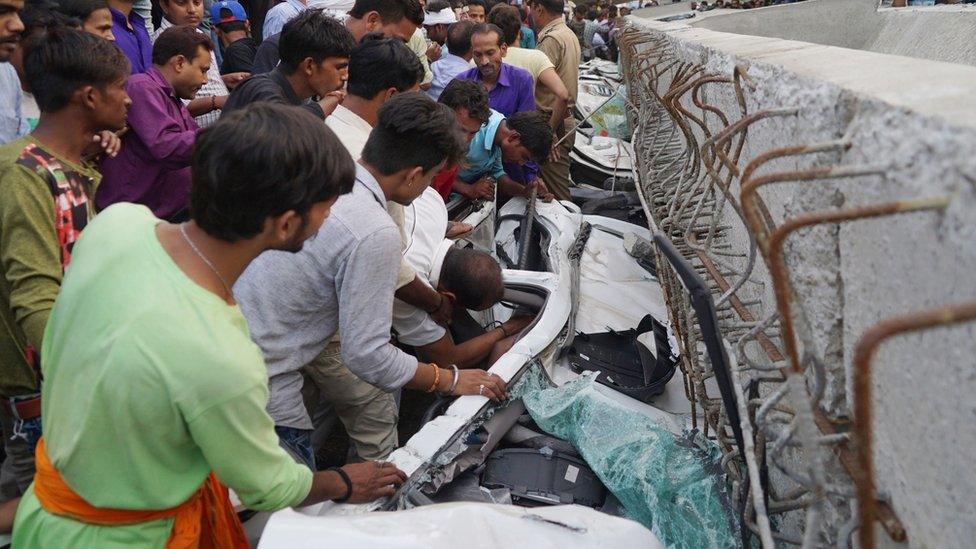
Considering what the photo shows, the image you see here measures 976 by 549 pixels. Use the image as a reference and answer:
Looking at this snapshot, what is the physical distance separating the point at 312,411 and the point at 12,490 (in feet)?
3.41

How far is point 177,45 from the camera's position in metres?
3.25

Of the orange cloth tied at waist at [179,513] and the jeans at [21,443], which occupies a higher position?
the orange cloth tied at waist at [179,513]

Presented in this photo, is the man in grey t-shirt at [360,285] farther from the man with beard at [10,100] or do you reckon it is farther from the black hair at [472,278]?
the man with beard at [10,100]

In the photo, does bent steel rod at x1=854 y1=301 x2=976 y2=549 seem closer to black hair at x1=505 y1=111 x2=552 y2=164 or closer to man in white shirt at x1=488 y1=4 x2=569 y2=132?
black hair at x1=505 y1=111 x2=552 y2=164

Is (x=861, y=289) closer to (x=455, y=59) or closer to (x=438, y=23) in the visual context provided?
(x=455, y=59)

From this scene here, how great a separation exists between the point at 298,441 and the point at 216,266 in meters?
1.15

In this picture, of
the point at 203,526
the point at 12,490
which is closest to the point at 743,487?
the point at 203,526

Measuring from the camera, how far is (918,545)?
104 cm

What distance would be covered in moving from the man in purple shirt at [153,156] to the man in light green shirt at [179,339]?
1804 mm

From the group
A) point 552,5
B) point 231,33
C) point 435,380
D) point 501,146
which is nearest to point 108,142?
point 435,380

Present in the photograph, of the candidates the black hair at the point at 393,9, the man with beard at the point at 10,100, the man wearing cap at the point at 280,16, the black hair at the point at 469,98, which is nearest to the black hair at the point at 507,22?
the man wearing cap at the point at 280,16

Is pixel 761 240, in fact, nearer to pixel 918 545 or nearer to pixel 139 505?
pixel 918 545

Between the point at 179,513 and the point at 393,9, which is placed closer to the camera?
the point at 179,513

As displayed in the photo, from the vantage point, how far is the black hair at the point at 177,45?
3.25m
